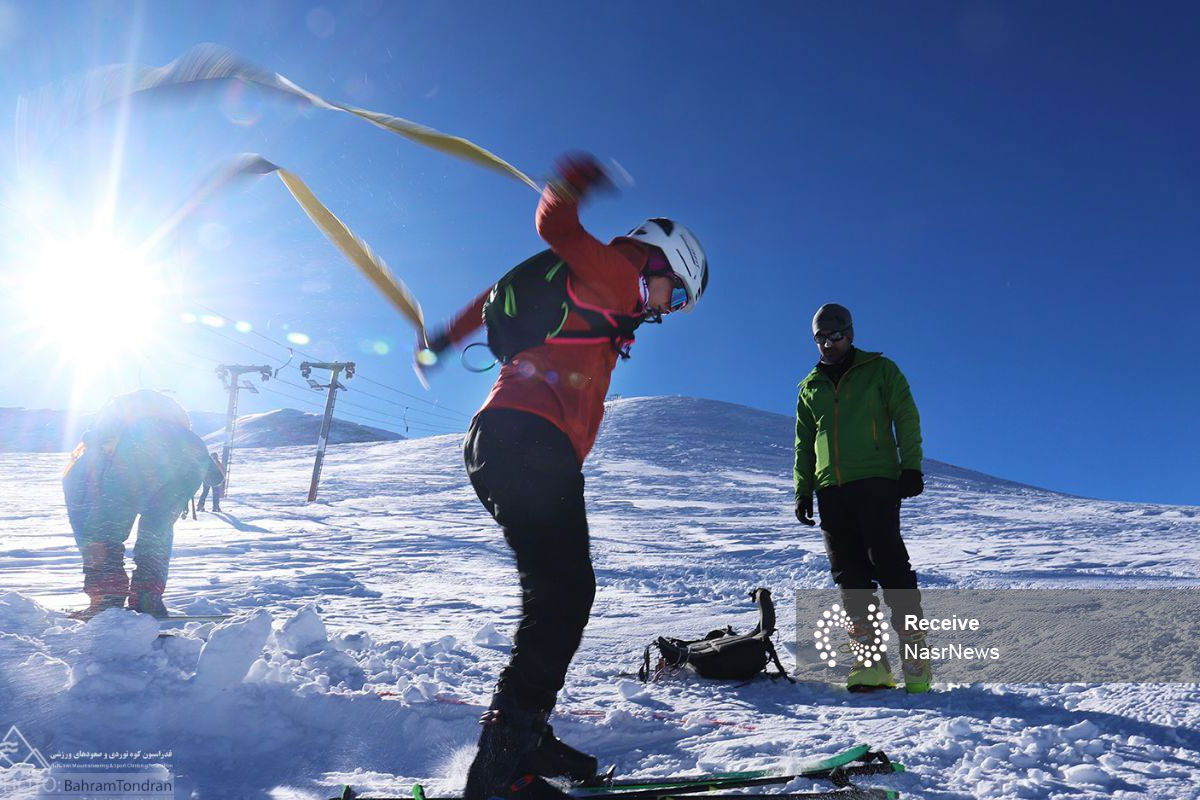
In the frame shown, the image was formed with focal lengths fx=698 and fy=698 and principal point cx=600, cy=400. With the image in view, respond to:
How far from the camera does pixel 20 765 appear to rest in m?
2.39

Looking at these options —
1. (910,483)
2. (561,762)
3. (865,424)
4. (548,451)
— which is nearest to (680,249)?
(548,451)

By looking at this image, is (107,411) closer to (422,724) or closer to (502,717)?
(422,724)

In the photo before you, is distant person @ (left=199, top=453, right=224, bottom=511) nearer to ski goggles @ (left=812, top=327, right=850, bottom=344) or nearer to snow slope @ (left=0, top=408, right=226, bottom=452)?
ski goggles @ (left=812, top=327, right=850, bottom=344)

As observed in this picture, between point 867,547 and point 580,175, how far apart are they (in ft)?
9.23

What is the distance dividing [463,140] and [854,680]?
327 cm

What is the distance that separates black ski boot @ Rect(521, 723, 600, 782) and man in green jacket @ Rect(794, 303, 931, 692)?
1.85 metres

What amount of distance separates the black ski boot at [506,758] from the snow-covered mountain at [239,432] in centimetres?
7232

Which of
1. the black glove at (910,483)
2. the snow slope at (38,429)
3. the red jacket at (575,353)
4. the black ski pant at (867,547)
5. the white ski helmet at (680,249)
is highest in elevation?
the white ski helmet at (680,249)

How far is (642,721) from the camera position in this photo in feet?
10.5

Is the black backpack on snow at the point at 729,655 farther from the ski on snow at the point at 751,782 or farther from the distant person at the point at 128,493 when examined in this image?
the distant person at the point at 128,493

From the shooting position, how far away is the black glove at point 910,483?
3.84m

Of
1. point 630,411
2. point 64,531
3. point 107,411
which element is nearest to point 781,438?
point 630,411

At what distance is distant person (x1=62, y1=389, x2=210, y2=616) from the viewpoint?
5.25 metres

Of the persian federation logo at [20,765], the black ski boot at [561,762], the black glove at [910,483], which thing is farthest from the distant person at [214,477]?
the black glove at [910,483]
